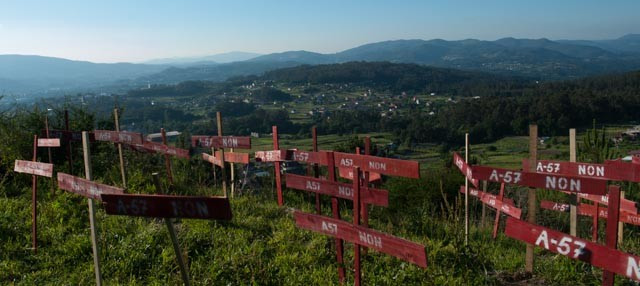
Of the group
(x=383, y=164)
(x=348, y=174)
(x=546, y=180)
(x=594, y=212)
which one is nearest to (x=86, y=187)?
(x=383, y=164)

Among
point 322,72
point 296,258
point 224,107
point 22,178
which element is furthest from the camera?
point 322,72

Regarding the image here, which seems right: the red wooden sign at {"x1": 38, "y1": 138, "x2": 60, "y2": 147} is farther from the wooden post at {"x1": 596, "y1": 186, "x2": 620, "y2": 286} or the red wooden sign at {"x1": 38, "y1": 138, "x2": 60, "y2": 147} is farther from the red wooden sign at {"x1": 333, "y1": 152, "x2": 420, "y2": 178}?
the wooden post at {"x1": 596, "y1": 186, "x2": 620, "y2": 286}

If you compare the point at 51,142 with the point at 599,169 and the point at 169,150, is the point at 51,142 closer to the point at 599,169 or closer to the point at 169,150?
the point at 169,150

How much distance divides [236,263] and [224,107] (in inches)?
2803

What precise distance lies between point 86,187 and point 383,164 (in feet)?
7.96

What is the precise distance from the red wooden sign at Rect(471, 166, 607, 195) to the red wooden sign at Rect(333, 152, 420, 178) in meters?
0.49

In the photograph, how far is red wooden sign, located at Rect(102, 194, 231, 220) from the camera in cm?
237

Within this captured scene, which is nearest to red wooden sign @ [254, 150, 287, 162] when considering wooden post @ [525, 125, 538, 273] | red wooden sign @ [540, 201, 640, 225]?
wooden post @ [525, 125, 538, 273]

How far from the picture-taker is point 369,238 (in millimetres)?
3010

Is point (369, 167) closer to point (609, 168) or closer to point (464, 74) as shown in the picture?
point (609, 168)

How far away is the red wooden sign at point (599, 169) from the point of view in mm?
3322

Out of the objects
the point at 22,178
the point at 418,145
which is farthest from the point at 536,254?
the point at 418,145

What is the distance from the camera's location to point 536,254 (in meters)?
4.78

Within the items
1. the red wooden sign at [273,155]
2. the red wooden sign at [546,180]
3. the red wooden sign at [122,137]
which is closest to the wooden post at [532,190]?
the red wooden sign at [546,180]
